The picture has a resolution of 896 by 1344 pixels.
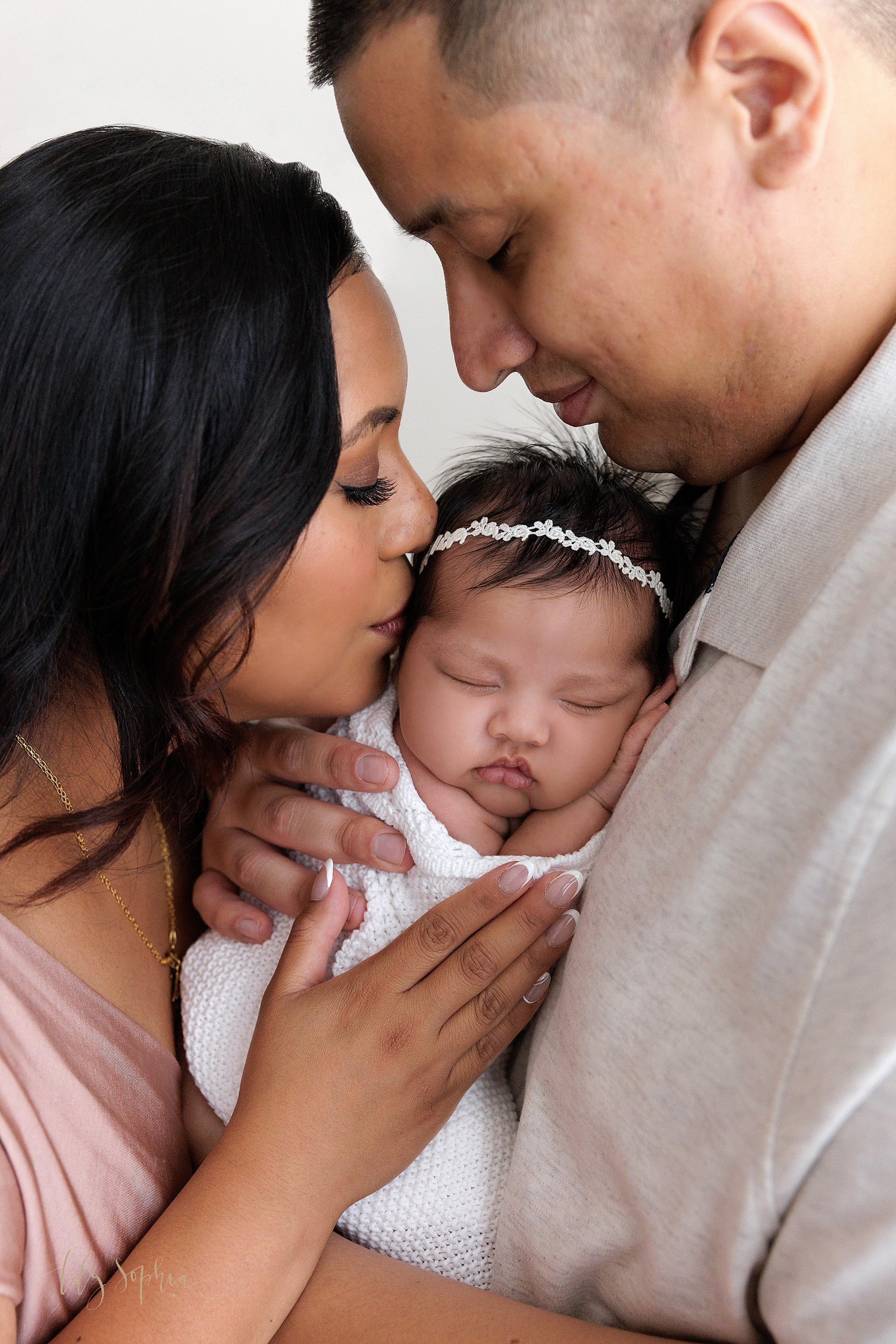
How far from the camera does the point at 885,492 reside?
1.06 m

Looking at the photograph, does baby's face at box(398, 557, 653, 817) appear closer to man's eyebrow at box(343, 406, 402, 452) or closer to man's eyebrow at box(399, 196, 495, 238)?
man's eyebrow at box(343, 406, 402, 452)

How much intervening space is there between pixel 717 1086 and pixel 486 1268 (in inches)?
21.8

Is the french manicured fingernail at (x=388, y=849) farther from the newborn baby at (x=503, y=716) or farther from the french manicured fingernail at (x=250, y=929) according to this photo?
A: the french manicured fingernail at (x=250, y=929)

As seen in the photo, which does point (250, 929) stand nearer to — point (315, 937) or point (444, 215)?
point (315, 937)

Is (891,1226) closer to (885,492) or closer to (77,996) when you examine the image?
(885,492)

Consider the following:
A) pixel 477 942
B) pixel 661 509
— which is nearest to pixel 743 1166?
pixel 477 942

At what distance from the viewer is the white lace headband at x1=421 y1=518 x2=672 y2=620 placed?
1.58 meters

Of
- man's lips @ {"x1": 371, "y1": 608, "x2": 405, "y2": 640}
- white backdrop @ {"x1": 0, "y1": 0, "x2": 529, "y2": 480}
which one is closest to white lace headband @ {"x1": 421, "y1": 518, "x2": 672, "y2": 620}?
man's lips @ {"x1": 371, "y1": 608, "x2": 405, "y2": 640}

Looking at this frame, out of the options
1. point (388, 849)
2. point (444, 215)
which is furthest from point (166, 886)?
point (444, 215)

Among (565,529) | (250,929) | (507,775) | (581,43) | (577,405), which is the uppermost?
(581,43)

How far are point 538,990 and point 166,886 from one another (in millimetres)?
706

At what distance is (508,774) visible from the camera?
61.6 inches

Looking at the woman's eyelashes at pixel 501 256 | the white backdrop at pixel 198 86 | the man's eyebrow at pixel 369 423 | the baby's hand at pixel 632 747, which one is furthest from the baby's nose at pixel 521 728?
the white backdrop at pixel 198 86

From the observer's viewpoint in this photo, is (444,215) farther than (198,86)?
No
